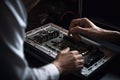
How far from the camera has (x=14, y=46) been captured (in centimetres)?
73

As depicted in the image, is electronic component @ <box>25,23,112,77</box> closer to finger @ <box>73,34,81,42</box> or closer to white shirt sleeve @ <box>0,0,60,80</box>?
finger @ <box>73,34,81,42</box>

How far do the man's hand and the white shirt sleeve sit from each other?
416 millimetres

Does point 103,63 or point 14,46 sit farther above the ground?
point 14,46

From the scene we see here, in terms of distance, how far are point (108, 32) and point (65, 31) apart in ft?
0.70

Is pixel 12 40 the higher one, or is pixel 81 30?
pixel 12 40

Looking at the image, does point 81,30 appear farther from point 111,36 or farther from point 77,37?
point 111,36

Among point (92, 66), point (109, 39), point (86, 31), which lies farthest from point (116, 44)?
point (92, 66)

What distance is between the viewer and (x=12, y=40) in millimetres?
726

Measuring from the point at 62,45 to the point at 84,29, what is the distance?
14cm

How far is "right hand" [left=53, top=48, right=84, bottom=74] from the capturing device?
933 millimetres

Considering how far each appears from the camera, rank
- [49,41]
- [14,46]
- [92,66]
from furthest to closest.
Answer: [49,41] < [92,66] < [14,46]

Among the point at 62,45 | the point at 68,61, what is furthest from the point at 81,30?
the point at 68,61

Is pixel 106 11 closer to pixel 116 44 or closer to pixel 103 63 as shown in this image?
pixel 116 44

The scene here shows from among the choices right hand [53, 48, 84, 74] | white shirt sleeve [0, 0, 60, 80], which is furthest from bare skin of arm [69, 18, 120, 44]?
white shirt sleeve [0, 0, 60, 80]
